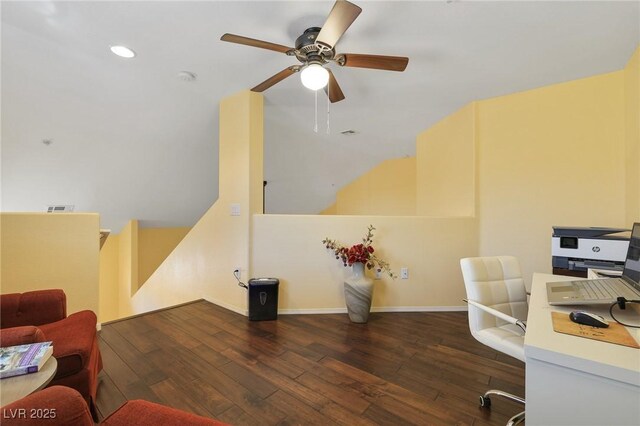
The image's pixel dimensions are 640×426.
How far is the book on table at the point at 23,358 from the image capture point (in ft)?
3.35

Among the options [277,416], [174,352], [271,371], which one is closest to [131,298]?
[174,352]

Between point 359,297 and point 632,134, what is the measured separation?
280 centimetres

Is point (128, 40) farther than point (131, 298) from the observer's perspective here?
No

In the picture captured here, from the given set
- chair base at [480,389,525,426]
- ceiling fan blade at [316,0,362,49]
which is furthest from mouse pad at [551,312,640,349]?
ceiling fan blade at [316,0,362,49]

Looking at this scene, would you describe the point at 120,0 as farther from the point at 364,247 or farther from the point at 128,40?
the point at 364,247

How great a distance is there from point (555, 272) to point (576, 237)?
32cm

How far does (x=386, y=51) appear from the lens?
2301 mm

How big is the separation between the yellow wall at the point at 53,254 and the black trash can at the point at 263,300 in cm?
148

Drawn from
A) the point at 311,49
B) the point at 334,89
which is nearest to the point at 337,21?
the point at 311,49

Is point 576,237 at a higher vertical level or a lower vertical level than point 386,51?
lower

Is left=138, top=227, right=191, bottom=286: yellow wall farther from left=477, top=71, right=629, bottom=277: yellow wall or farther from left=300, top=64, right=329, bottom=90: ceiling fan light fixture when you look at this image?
left=477, top=71, right=629, bottom=277: yellow wall

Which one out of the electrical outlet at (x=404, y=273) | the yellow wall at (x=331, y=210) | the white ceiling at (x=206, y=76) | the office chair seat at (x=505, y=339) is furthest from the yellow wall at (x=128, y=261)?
the office chair seat at (x=505, y=339)

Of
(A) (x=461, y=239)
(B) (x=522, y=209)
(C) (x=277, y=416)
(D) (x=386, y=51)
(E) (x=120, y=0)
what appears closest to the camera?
(C) (x=277, y=416)

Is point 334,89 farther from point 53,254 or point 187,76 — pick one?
point 53,254
